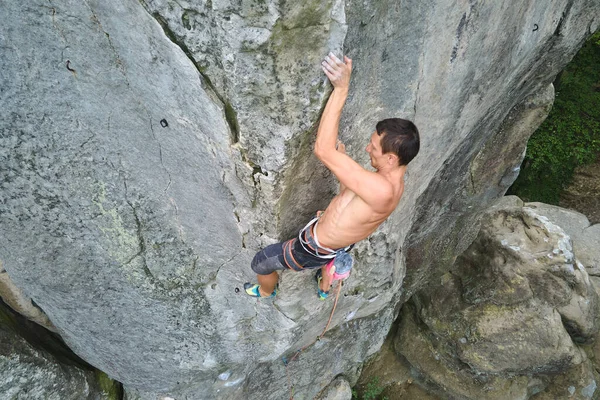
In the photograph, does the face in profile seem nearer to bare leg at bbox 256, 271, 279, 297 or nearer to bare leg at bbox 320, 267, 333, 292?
bare leg at bbox 320, 267, 333, 292

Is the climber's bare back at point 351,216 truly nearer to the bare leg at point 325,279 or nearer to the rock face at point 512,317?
the bare leg at point 325,279

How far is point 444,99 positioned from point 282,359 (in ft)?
11.0

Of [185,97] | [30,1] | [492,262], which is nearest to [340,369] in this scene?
[492,262]

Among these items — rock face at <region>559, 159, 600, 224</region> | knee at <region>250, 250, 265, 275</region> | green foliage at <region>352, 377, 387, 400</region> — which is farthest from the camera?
rock face at <region>559, 159, 600, 224</region>

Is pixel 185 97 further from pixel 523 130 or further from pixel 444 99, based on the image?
pixel 523 130

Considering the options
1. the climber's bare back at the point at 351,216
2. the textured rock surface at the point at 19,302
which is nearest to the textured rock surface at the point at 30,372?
the textured rock surface at the point at 19,302

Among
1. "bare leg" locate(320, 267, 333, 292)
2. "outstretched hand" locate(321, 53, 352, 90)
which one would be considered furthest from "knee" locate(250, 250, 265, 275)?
"outstretched hand" locate(321, 53, 352, 90)

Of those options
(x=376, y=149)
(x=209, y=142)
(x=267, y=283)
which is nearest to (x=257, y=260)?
(x=267, y=283)

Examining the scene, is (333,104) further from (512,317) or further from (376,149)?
(512,317)

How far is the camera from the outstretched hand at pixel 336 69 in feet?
7.54

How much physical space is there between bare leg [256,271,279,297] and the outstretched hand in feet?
5.22

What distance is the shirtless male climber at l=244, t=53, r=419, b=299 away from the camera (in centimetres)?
239

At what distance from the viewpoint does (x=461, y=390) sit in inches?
263

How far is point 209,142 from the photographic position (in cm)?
271
